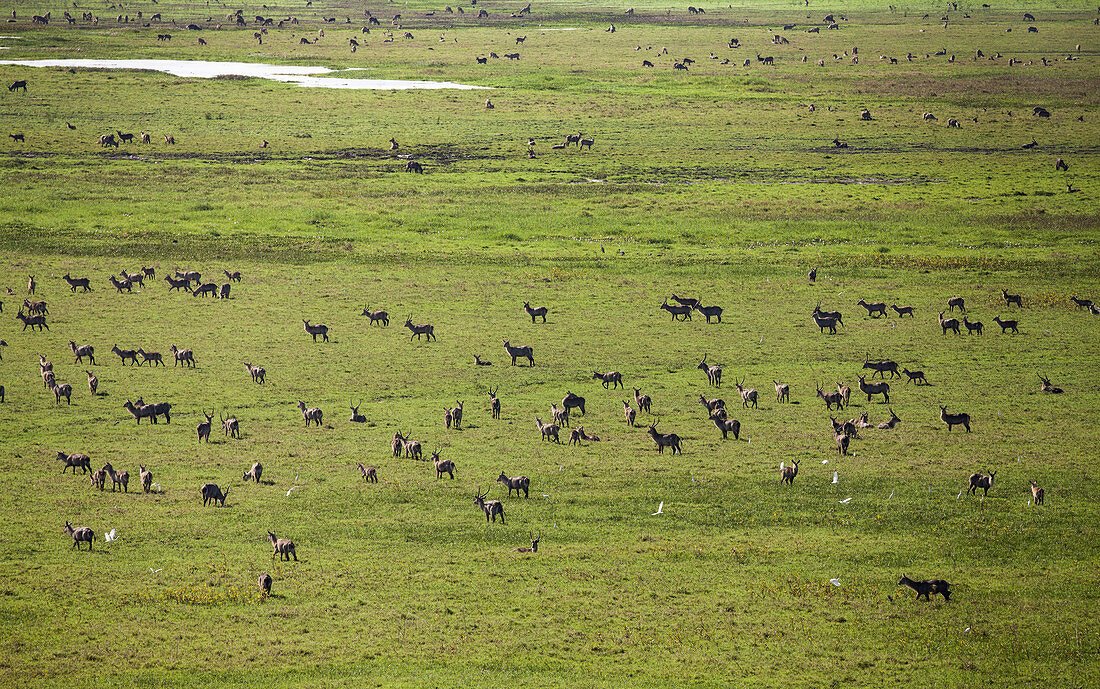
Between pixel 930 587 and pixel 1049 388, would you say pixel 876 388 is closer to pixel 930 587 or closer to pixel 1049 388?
pixel 1049 388

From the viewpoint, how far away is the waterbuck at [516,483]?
26.8 meters

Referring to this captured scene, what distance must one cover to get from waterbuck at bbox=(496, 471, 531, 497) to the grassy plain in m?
0.50

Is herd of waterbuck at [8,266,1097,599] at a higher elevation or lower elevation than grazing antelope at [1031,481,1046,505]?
higher

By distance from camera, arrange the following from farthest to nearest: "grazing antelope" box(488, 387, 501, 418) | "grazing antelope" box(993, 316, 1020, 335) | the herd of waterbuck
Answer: "grazing antelope" box(993, 316, 1020, 335) < "grazing antelope" box(488, 387, 501, 418) < the herd of waterbuck

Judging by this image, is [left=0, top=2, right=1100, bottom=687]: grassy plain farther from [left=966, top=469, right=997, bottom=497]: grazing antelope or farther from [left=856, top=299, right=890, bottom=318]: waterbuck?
[left=856, top=299, right=890, bottom=318]: waterbuck

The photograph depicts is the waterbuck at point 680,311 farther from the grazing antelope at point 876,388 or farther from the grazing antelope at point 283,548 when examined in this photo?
the grazing antelope at point 283,548

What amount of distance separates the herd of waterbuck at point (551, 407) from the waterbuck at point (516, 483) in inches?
1.2

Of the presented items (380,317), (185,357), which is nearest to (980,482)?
(380,317)

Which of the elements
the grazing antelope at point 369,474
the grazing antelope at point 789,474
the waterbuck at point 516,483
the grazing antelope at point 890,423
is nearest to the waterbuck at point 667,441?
the grazing antelope at point 789,474

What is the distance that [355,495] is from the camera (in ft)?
89.1

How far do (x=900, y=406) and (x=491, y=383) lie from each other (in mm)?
13704

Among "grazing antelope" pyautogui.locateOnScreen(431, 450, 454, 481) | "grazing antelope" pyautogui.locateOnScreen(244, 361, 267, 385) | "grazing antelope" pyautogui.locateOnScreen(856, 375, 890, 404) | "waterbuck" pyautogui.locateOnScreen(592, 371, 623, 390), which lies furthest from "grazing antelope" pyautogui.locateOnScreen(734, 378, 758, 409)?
"grazing antelope" pyautogui.locateOnScreen(244, 361, 267, 385)

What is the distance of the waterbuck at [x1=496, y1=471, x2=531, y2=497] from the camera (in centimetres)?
2677

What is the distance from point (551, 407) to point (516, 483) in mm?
7311
